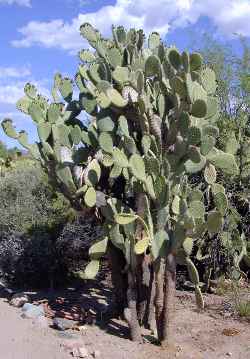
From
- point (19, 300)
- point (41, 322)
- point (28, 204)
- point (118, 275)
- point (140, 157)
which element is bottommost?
point (41, 322)

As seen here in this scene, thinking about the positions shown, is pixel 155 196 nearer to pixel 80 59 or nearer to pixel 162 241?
pixel 162 241

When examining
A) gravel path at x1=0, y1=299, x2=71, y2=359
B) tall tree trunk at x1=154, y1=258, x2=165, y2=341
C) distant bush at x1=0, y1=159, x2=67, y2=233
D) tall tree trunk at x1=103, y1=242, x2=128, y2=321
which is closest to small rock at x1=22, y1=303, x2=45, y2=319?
gravel path at x1=0, y1=299, x2=71, y2=359

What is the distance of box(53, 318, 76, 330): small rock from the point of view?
6.36 meters

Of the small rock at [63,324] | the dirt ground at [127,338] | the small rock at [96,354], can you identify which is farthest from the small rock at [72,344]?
the small rock at [63,324]

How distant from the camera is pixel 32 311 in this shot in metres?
6.76

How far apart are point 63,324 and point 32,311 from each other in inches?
21.6

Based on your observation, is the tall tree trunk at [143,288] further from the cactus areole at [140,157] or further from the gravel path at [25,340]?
the gravel path at [25,340]

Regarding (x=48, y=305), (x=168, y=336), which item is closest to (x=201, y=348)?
(x=168, y=336)

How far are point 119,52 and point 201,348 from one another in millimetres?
3171

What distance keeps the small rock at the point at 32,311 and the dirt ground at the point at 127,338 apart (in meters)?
0.08

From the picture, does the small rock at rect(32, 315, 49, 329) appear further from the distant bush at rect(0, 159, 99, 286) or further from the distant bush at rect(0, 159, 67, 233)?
the distant bush at rect(0, 159, 67, 233)

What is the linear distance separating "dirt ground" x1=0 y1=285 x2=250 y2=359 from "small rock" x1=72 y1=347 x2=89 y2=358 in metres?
0.05

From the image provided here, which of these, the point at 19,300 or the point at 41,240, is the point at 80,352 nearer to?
the point at 19,300

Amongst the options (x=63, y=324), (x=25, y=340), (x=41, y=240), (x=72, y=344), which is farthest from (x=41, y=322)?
(x=41, y=240)
